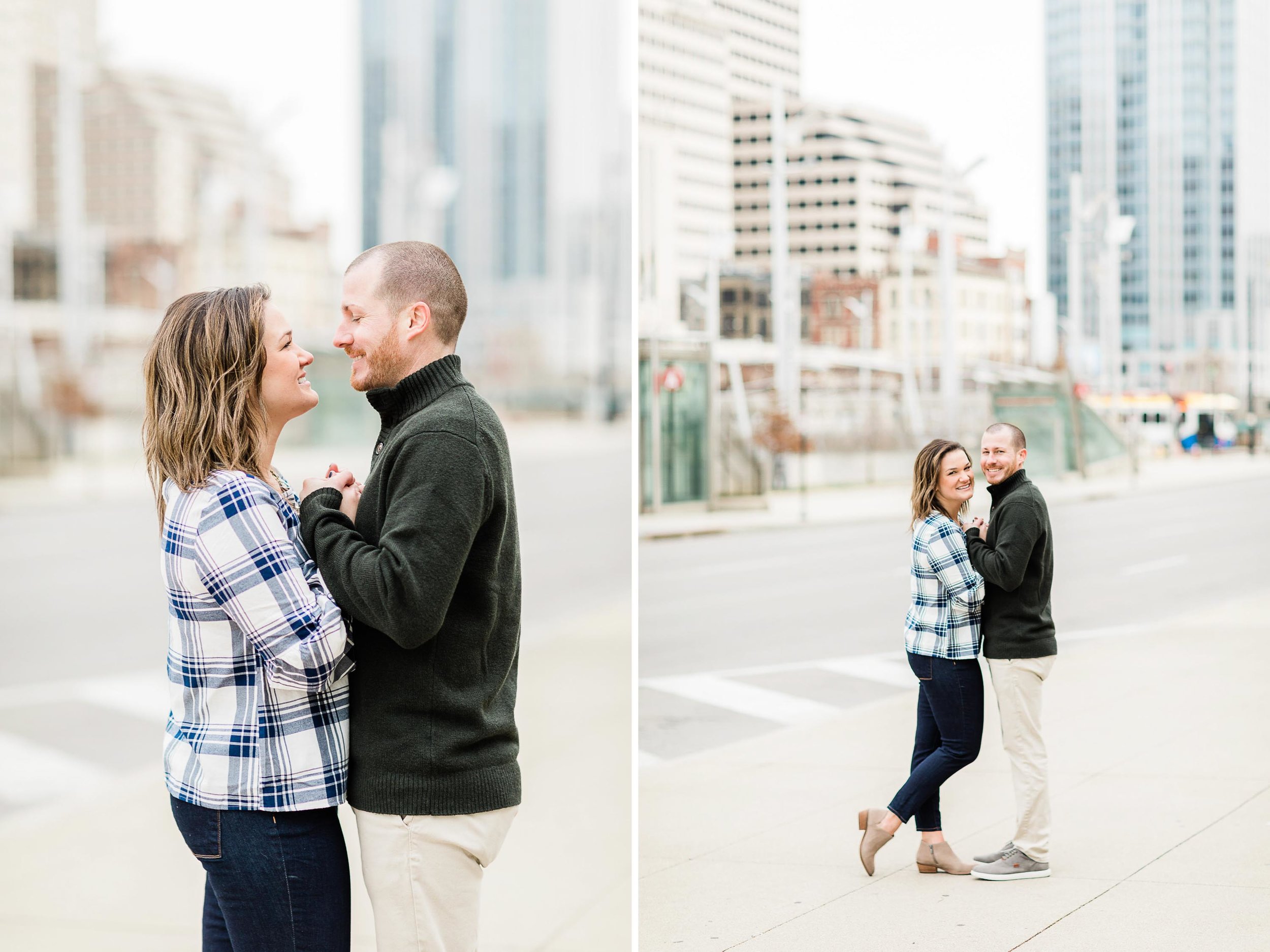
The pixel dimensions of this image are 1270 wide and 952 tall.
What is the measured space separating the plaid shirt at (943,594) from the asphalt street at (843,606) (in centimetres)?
16

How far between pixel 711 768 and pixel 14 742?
402 cm

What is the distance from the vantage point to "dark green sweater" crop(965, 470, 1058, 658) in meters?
3.86

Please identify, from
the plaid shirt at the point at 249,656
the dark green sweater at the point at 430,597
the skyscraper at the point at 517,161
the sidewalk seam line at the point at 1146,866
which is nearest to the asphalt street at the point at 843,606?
the sidewalk seam line at the point at 1146,866

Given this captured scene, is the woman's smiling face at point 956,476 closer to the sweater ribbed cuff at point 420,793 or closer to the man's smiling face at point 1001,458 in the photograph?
the man's smiling face at point 1001,458

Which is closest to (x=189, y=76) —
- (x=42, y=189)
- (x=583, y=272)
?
(x=42, y=189)

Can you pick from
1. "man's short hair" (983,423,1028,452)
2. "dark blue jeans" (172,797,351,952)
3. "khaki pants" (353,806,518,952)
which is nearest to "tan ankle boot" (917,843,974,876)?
"man's short hair" (983,423,1028,452)

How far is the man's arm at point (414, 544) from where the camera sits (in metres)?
2.03

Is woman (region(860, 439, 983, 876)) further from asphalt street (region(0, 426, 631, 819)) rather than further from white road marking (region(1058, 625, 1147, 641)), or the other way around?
asphalt street (region(0, 426, 631, 819))

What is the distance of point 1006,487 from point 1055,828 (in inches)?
60.9

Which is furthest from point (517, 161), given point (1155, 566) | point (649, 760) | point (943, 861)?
point (943, 861)

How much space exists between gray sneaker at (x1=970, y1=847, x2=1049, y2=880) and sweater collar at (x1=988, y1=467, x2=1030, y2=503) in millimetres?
1186

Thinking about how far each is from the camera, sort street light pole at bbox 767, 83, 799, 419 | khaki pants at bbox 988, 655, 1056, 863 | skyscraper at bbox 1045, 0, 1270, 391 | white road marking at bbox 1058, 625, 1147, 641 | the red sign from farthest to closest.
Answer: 1. the red sign
2. street light pole at bbox 767, 83, 799, 419
3. skyscraper at bbox 1045, 0, 1270, 391
4. white road marking at bbox 1058, 625, 1147, 641
5. khaki pants at bbox 988, 655, 1056, 863

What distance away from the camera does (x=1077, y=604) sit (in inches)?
183

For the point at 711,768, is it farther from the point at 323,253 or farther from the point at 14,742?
the point at 323,253
